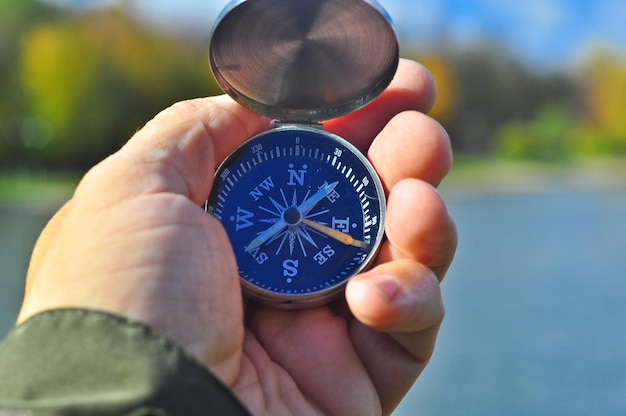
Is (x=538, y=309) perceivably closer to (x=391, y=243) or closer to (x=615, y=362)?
(x=615, y=362)

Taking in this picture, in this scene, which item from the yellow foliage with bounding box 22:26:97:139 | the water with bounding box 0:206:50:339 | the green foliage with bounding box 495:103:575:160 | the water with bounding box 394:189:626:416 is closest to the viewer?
the water with bounding box 394:189:626:416

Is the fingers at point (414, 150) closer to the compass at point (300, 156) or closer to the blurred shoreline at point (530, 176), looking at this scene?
the compass at point (300, 156)

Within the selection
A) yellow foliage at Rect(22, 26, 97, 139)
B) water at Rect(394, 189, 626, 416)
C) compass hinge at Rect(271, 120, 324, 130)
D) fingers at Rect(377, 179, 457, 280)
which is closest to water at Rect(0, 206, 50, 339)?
water at Rect(394, 189, 626, 416)

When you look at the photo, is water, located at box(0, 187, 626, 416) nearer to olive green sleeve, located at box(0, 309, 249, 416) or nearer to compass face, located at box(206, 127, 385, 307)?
compass face, located at box(206, 127, 385, 307)

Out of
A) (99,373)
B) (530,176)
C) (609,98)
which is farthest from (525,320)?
(609,98)

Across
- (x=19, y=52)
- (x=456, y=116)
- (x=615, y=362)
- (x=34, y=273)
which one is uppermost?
(x=34, y=273)

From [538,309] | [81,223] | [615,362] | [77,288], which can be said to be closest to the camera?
[77,288]

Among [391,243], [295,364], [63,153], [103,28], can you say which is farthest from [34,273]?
[103,28]

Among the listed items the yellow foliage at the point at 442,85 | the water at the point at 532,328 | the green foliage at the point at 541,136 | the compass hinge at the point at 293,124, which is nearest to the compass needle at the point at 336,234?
the compass hinge at the point at 293,124
